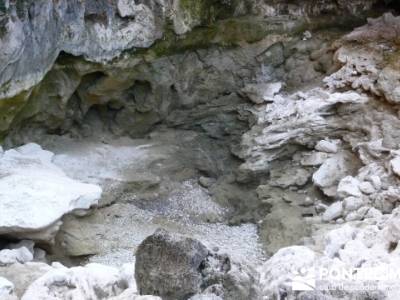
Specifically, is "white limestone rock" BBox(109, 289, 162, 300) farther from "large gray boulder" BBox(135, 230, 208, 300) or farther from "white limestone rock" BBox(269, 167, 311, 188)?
"white limestone rock" BBox(269, 167, 311, 188)

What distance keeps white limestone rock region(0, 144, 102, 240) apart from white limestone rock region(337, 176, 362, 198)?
2.77 m

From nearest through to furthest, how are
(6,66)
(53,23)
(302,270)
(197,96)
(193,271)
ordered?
(193,271) → (302,270) → (6,66) → (53,23) → (197,96)

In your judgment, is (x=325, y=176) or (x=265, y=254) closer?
(x=265, y=254)

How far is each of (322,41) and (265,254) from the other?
12.7 ft

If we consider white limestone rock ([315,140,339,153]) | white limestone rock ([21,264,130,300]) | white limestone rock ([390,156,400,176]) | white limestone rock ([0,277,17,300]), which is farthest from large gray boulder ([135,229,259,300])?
white limestone rock ([315,140,339,153])

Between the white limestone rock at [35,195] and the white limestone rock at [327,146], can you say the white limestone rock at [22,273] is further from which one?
the white limestone rock at [327,146]

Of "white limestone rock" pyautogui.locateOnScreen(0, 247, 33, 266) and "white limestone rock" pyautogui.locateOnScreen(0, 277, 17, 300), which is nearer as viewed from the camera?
"white limestone rock" pyautogui.locateOnScreen(0, 277, 17, 300)

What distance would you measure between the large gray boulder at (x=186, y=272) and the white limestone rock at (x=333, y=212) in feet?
8.19

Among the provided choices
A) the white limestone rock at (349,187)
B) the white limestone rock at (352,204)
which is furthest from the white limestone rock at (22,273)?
the white limestone rock at (349,187)

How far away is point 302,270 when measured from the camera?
5020 millimetres

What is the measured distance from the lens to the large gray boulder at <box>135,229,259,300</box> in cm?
414

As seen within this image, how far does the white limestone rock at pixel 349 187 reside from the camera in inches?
263

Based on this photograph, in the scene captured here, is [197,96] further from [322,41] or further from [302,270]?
[302,270]

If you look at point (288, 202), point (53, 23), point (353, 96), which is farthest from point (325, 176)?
point (53, 23)
